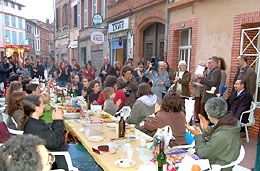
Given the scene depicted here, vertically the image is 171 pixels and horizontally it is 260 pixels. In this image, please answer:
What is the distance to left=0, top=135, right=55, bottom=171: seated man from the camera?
146 cm

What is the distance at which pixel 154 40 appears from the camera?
10.6 metres

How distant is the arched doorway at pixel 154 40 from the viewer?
10.2 m

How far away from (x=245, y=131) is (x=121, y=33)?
353 inches

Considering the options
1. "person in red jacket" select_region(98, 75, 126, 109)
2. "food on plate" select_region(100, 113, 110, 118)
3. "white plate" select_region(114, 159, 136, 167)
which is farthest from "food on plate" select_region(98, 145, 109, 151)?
"person in red jacket" select_region(98, 75, 126, 109)

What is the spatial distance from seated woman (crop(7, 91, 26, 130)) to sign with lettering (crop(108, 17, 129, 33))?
9039mm

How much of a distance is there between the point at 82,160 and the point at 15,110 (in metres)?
1.25

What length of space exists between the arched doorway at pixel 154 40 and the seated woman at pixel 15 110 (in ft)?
23.4

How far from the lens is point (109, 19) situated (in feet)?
47.1

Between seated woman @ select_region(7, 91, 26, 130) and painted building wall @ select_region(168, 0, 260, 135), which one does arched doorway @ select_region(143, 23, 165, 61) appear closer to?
painted building wall @ select_region(168, 0, 260, 135)

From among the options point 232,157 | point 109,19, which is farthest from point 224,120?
point 109,19

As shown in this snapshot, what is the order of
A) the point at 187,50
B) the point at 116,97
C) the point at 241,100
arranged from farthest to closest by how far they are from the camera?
the point at 187,50, the point at 116,97, the point at 241,100

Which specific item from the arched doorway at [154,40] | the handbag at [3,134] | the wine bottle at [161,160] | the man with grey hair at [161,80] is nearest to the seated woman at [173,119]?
the wine bottle at [161,160]

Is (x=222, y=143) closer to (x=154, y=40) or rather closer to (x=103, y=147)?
(x=103, y=147)

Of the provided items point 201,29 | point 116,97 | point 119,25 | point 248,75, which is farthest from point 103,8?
point 248,75
